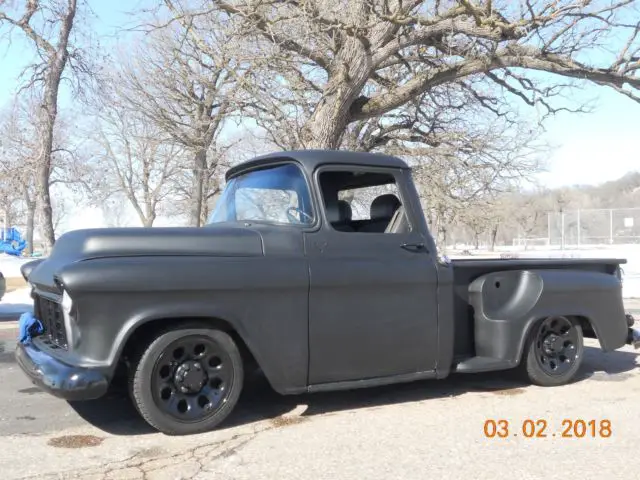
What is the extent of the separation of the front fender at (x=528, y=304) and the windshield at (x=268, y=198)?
1737 millimetres

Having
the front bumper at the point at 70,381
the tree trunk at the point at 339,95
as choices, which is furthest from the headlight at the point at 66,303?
the tree trunk at the point at 339,95

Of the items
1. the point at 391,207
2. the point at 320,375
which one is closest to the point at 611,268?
the point at 391,207

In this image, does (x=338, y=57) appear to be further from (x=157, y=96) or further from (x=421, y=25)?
(x=157, y=96)

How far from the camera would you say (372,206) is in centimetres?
551

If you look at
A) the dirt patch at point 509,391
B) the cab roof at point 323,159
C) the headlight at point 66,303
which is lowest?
the dirt patch at point 509,391

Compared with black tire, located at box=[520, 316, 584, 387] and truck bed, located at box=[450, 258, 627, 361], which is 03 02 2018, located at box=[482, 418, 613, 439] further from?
black tire, located at box=[520, 316, 584, 387]

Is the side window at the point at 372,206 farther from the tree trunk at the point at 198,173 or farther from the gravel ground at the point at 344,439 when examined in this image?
the tree trunk at the point at 198,173

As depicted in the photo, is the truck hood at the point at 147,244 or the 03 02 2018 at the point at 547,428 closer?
the truck hood at the point at 147,244

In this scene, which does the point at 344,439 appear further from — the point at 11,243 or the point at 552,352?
the point at 11,243

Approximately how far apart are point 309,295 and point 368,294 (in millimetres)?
490

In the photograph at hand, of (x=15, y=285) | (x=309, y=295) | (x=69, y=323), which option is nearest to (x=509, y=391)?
(x=309, y=295)

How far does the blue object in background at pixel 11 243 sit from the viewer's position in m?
45.0

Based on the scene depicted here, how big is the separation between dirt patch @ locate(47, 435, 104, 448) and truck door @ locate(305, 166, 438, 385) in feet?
4.85

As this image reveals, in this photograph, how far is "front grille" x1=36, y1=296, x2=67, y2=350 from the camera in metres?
4.17
